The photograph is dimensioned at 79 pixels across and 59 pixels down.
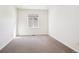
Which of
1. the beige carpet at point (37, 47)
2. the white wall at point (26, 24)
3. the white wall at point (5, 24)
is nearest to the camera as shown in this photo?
the beige carpet at point (37, 47)

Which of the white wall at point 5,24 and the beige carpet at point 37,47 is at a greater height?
the white wall at point 5,24

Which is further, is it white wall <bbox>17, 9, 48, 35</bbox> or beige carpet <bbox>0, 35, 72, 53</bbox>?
white wall <bbox>17, 9, 48, 35</bbox>

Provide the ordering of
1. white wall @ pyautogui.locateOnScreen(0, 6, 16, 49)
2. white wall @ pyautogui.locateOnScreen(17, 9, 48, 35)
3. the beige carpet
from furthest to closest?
white wall @ pyautogui.locateOnScreen(17, 9, 48, 35) < white wall @ pyautogui.locateOnScreen(0, 6, 16, 49) < the beige carpet

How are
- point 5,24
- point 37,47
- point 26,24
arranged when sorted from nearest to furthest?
point 37,47
point 5,24
point 26,24

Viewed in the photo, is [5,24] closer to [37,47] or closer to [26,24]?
[26,24]

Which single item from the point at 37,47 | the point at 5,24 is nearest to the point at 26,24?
the point at 5,24

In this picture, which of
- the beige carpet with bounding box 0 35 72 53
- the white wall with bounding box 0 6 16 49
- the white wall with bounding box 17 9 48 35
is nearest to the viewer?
the beige carpet with bounding box 0 35 72 53

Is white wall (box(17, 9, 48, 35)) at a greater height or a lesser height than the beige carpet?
greater

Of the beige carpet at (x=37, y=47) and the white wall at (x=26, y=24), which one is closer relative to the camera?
the beige carpet at (x=37, y=47)

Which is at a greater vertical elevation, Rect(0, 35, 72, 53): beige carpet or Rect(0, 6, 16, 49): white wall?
Rect(0, 6, 16, 49): white wall

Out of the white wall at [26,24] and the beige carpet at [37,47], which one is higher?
the white wall at [26,24]

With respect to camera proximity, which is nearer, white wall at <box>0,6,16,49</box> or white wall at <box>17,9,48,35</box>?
white wall at <box>0,6,16,49</box>

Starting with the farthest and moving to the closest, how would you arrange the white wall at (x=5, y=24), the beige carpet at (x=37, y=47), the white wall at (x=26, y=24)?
1. the white wall at (x=26, y=24)
2. the white wall at (x=5, y=24)
3. the beige carpet at (x=37, y=47)
